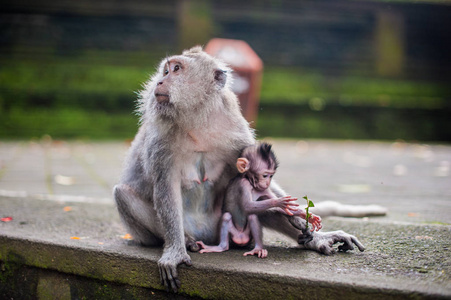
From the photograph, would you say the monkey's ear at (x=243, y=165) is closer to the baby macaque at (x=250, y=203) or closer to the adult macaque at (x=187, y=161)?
the baby macaque at (x=250, y=203)

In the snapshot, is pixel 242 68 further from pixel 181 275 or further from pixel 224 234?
pixel 181 275

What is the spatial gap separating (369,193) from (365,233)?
2.14 m

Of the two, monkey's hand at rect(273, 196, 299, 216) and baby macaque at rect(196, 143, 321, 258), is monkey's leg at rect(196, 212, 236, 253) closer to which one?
baby macaque at rect(196, 143, 321, 258)

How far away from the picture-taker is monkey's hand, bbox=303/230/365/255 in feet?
9.02

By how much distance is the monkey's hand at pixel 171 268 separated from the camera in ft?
8.35

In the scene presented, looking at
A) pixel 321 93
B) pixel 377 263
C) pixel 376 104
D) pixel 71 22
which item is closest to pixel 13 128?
pixel 71 22

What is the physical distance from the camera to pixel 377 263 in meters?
2.54

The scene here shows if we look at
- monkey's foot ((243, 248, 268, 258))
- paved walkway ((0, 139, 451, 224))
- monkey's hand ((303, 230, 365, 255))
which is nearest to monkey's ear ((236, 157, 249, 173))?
monkey's foot ((243, 248, 268, 258))

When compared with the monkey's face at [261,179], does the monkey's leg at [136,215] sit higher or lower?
lower

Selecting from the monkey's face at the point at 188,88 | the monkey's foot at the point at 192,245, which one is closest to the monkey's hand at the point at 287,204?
the monkey's foot at the point at 192,245

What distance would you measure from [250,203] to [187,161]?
0.43 meters

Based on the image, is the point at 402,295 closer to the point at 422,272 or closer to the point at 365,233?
the point at 422,272

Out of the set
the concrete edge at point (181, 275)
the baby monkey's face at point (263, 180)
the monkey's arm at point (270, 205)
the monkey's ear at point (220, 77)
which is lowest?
the concrete edge at point (181, 275)

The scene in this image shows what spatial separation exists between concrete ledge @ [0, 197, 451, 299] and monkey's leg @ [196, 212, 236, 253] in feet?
0.22
